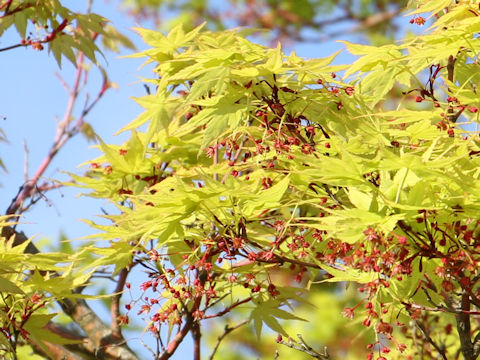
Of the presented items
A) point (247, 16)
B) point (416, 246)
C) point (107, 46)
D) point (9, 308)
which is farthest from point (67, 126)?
point (247, 16)

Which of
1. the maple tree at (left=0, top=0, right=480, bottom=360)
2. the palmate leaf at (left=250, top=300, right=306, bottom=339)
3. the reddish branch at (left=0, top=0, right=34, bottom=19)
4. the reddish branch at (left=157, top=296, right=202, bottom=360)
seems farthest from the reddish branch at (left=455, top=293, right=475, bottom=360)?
the reddish branch at (left=0, top=0, right=34, bottom=19)

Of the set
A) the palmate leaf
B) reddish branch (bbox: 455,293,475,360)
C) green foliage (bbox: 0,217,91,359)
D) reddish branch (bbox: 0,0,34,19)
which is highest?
reddish branch (bbox: 0,0,34,19)

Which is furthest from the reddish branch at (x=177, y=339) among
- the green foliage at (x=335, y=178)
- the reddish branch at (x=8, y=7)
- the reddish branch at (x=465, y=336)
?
the reddish branch at (x=8, y=7)

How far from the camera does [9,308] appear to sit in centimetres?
204

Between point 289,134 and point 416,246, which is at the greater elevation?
point 289,134

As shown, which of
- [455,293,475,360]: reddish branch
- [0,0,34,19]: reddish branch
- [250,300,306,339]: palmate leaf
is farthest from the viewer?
[0,0,34,19]: reddish branch

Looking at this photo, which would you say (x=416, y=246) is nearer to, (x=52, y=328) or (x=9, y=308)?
(x=9, y=308)

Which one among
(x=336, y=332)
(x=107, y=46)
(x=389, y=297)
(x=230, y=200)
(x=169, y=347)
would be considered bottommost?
(x=336, y=332)

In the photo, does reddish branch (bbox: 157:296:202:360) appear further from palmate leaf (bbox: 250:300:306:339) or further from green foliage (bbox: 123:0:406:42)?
green foliage (bbox: 123:0:406:42)

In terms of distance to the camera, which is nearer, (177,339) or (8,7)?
(177,339)

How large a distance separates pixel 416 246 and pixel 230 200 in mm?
431

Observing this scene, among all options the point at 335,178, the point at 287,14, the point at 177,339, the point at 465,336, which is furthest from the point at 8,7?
the point at 287,14

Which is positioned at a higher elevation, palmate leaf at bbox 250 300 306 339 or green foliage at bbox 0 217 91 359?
green foliage at bbox 0 217 91 359

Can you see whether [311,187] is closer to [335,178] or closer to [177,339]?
[335,178]
